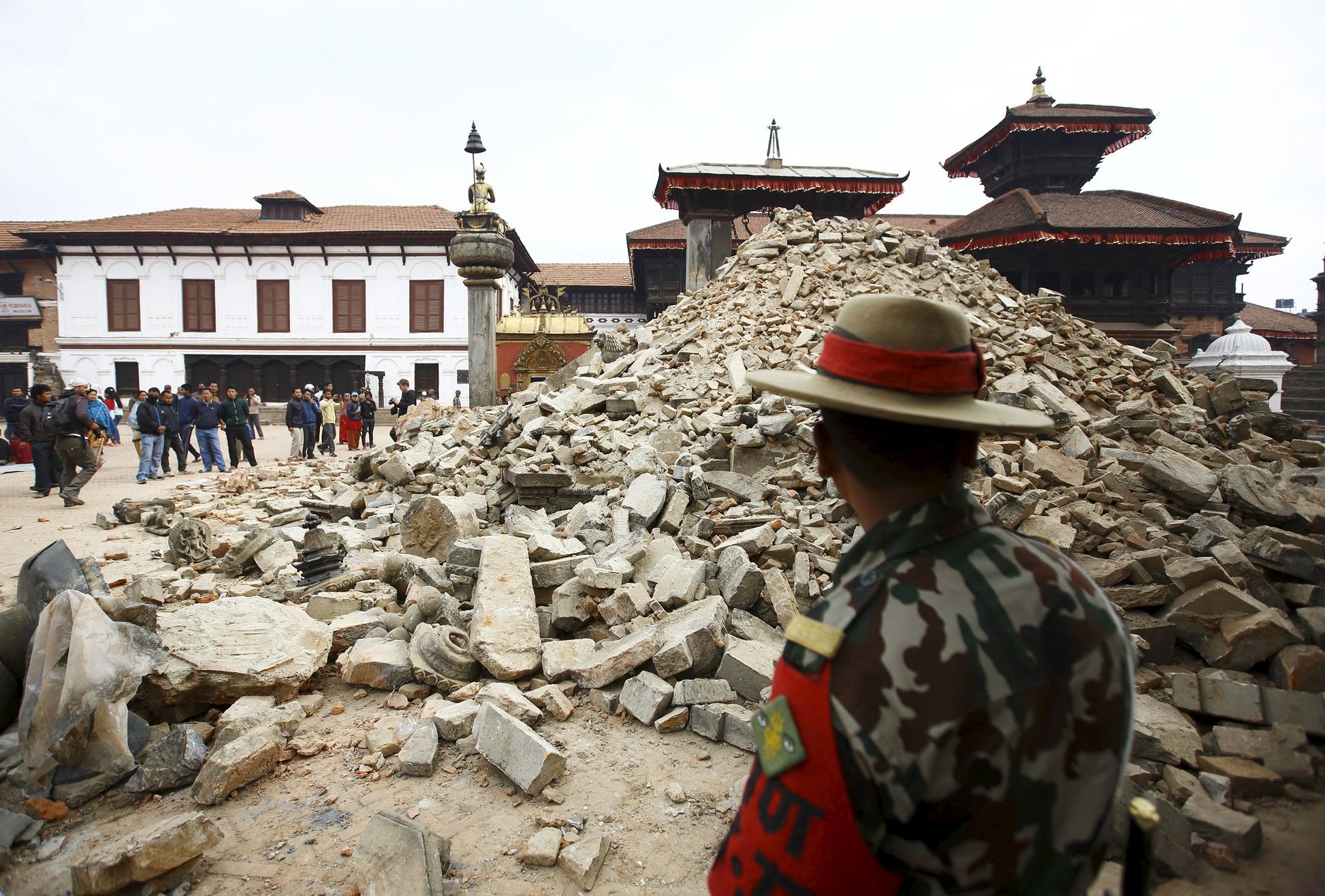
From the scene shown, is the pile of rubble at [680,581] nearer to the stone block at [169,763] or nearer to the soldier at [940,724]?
the stone block at [169,763]

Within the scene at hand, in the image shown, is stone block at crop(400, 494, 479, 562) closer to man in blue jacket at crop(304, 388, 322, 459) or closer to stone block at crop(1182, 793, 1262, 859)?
stone block at crop(1182, 793, 1262, 859)

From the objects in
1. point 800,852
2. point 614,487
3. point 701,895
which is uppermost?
point 800,852

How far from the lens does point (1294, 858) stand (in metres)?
2.64

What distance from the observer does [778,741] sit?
1.11m

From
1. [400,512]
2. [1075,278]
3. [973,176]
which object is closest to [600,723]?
[400,512]

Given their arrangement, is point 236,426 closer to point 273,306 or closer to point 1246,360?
point 1246,360

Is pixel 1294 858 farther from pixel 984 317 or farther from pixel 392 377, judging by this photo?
pixel 392 377

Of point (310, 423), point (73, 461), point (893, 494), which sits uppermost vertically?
point (893, 494)

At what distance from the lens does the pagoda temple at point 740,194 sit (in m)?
13.4

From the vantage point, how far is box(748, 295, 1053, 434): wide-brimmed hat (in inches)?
47.2

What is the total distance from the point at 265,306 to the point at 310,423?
17583mm

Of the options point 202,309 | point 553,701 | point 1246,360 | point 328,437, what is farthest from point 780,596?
point 202,309

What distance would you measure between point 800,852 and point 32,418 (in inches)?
473

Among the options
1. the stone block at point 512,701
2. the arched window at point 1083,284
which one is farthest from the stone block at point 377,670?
the arched window at point 1083,284
